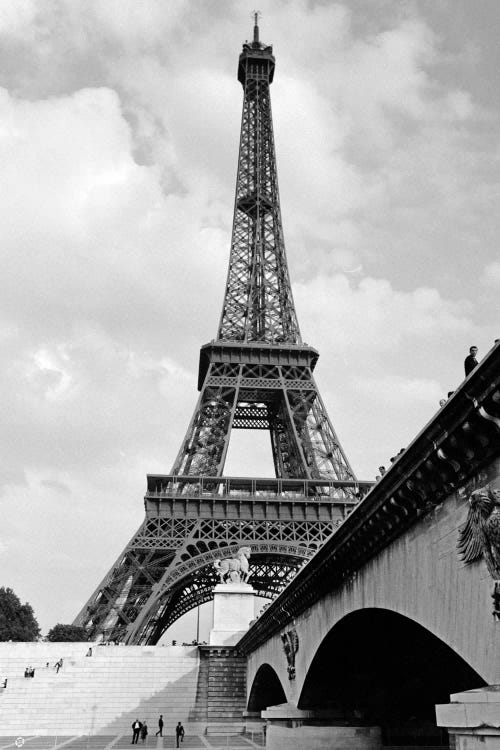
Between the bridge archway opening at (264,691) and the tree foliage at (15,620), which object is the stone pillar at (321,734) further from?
the tree foliage at (15,620)

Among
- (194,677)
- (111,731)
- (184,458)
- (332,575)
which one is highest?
(184,458)

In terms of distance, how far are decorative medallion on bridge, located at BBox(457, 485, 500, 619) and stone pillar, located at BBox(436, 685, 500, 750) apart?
0.87 metres

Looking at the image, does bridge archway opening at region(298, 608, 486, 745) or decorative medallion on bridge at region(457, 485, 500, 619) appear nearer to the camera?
decorative medallion on bridge at region(457, 485, 500, 619)

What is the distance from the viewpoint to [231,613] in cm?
4881

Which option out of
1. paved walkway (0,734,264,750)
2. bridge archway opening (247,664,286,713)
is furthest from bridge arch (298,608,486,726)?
paved walkway (0,734,264,750)

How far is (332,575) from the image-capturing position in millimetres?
15953

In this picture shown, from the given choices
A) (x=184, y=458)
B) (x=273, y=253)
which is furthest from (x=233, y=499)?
(x=273, y=253)

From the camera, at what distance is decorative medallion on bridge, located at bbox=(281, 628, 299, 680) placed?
21.2m

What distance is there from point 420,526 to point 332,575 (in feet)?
19.5

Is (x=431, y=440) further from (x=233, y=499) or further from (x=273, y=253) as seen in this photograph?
(x=273, y=253)

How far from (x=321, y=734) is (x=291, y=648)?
260 centimetres

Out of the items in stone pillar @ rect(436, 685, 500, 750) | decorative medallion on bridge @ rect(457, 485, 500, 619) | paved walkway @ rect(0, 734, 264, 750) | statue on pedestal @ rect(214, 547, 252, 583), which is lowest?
paved walkway @ rect(0, 734, 264, 750)

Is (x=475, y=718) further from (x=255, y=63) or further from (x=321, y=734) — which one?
(x=255, y=63)

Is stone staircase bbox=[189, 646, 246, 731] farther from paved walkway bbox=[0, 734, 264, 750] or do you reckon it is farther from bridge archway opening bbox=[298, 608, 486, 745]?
bridge archway opening bbox=[298, 608, 486, 745]
